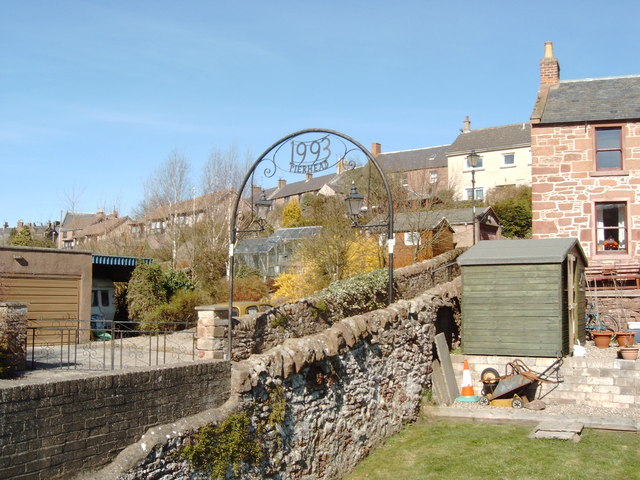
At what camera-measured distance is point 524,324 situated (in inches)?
A: 620

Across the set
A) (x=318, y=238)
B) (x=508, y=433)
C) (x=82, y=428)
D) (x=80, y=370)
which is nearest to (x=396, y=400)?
(x=508, y=433)

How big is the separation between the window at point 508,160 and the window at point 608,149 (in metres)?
25.9

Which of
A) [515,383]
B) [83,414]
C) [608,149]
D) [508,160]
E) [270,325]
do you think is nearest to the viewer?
[83,414]

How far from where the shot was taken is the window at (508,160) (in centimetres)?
4722

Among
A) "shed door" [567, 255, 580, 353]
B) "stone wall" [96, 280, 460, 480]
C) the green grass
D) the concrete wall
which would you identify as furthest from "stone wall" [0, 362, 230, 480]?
"shed door" [567, 255, 580, 353]

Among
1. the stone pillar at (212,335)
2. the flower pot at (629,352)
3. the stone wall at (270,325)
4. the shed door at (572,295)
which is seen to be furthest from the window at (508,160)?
the stone pillar at (212,335)

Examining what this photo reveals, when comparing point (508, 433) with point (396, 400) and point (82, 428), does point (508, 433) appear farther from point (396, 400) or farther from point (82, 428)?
point (82, 428)

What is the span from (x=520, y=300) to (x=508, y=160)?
33722 millimetres

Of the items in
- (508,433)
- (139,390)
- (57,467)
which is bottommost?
(508,433)

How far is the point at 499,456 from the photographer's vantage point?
1161 centimetres

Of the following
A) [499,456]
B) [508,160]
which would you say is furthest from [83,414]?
[508,160]

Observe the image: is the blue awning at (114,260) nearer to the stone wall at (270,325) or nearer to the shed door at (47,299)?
the shed door at (47,299)

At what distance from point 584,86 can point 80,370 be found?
2056 centimetres

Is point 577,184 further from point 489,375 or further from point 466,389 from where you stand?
point 466,389
